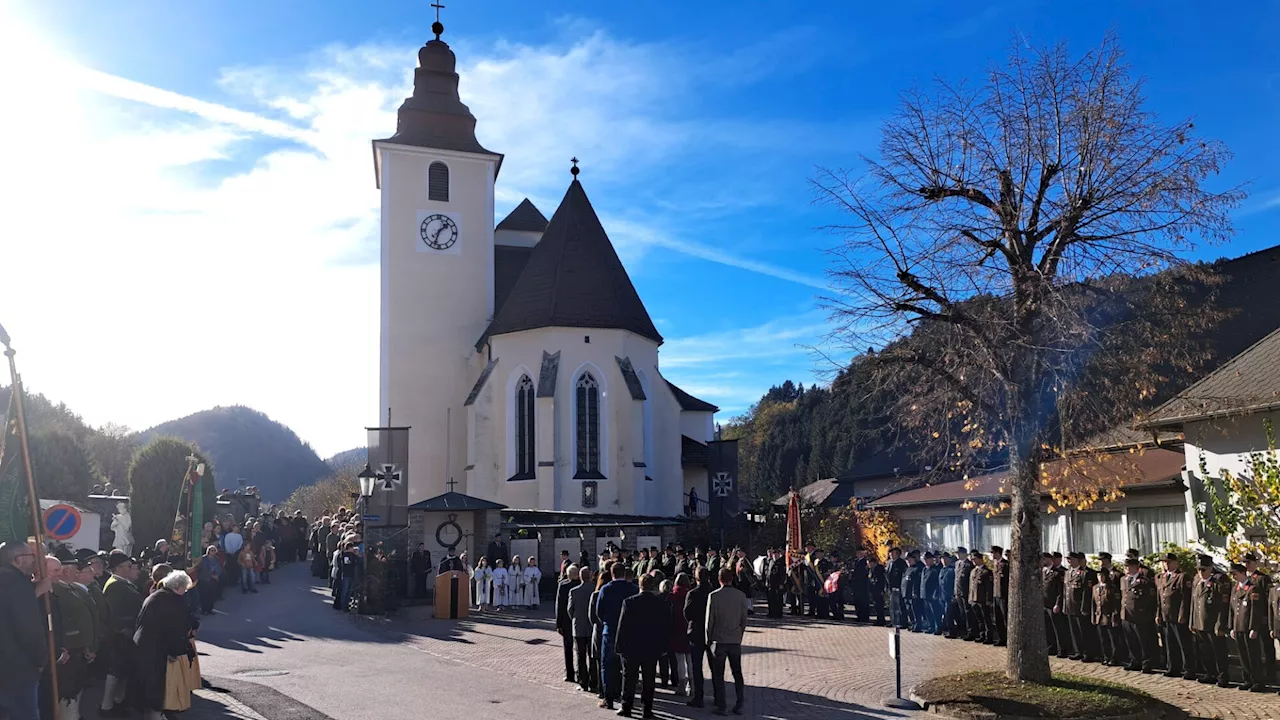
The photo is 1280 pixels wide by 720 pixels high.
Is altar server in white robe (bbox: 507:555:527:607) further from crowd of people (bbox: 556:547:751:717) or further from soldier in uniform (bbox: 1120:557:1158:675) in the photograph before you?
soldier in uniform (bbox: 1120:557:1158:675)

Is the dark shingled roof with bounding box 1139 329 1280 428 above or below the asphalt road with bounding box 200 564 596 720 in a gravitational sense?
above

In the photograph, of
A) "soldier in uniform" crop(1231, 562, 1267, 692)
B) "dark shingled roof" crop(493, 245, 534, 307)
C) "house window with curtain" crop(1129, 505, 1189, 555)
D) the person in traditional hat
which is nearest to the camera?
the person in traditional hat

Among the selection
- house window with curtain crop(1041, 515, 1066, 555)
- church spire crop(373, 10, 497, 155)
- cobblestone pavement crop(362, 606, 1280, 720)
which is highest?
church spire crop(373, 10, 497, 155)

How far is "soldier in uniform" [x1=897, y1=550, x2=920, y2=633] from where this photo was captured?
19453mm

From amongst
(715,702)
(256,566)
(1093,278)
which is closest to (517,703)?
(715,702)

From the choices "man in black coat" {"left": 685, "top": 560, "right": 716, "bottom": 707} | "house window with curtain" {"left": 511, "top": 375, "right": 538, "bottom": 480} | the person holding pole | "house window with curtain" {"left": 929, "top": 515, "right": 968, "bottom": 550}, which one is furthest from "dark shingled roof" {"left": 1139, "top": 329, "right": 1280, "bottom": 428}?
"house window with curtain" {"left": 511, "top": 375, "right": 538, "bottom": 480}

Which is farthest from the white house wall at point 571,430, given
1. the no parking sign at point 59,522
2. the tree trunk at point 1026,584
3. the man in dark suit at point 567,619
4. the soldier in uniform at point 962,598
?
the tree trunk at point 1026,584

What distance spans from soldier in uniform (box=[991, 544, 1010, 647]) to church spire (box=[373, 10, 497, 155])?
29.6m

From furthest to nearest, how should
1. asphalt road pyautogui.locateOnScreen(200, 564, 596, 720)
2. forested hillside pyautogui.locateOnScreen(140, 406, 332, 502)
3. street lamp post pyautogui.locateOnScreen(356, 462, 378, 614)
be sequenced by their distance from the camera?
1. forested hillside pyautogui.locateOnScreen(140, 406, 332, 502)
2. street lamp post pyautogui.locateOnScreen(356, 462, 378, 614)
3. asphalt road pyautogui.locateOnScreen(200, 564, 596, 720)

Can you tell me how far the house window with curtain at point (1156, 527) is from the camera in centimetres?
1756

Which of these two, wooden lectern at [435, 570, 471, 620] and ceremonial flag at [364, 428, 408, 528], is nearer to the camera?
wooden lectern at [435, 570, 471, 620]

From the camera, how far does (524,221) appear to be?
46156mm

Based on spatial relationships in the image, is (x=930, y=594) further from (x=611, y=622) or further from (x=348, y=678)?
(x=348, y=678)

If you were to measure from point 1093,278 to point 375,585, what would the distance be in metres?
15.3
